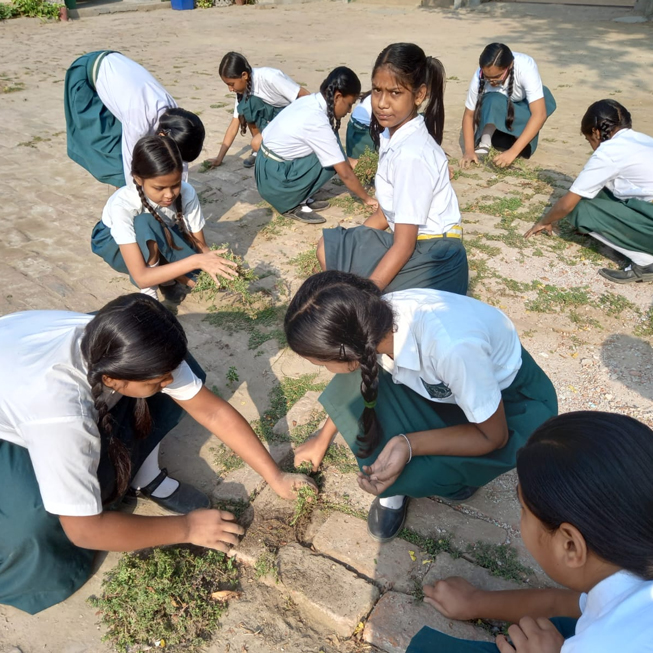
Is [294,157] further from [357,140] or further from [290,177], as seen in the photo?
[357,140]

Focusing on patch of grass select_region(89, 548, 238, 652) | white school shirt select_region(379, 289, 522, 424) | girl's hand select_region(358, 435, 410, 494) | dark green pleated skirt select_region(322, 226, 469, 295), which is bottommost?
patch of grass select_region(89, 548, 238, 652)

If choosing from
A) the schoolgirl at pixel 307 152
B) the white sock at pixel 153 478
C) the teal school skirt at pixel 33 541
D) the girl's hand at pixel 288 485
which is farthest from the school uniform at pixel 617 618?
the schoolgirl at pixel 307 152

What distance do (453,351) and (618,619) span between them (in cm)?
77

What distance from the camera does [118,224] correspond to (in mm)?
3096

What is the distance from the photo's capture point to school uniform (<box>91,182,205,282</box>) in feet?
10.2

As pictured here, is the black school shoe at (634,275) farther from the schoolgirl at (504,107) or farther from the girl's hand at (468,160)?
the girl's hand at (468,160)

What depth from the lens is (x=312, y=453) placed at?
226cm

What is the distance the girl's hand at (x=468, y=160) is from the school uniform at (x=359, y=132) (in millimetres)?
852

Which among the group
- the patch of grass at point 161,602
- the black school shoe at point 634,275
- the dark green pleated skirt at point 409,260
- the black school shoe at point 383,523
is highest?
the dark green pleated skirt at point 409,260

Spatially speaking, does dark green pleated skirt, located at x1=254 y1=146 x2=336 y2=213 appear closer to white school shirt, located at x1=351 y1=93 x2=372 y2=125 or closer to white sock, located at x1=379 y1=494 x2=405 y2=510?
white school shirt, located at x1=351 y1=93 x2=372 y2=125

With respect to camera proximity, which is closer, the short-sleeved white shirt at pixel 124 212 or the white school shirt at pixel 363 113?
the short-sleeved white shirt at pixel 124 212

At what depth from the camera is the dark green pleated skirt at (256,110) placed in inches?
203

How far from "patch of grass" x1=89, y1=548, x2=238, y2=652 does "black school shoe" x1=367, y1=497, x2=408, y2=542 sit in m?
0.50

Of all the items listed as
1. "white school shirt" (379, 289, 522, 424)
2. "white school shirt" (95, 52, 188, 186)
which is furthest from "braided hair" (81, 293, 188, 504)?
"white school shirt" (95, 52, 188, 186)
